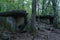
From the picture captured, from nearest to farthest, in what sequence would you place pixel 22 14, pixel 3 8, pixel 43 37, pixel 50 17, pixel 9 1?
pixel 43 37
pixel 22 14
pixel 3 8
pixel 9 1
pixel 50 17

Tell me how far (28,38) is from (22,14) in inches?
77.8

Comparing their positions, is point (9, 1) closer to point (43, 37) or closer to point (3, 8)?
point (3, 8)

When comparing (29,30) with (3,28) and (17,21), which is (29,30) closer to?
(17,21)

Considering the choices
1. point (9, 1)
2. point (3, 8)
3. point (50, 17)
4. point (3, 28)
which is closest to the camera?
point (3, 28)

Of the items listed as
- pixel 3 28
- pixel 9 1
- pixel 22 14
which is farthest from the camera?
pixel 9 1

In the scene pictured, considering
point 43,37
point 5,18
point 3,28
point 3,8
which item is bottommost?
point 43,37

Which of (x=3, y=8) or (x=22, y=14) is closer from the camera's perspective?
Result: (x=22, y=14)

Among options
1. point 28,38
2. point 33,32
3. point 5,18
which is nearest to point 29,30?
point 33,32

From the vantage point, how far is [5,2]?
1108cm

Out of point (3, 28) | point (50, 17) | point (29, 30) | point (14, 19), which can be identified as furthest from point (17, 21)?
point (50, 17)

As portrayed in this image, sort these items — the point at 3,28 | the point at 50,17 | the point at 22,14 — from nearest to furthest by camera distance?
the point at 3,28, the point at 22,14, the point at 50,17

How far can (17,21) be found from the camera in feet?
32.0

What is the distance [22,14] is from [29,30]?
1.21m

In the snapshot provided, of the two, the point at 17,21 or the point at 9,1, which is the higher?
the point at 9,1
